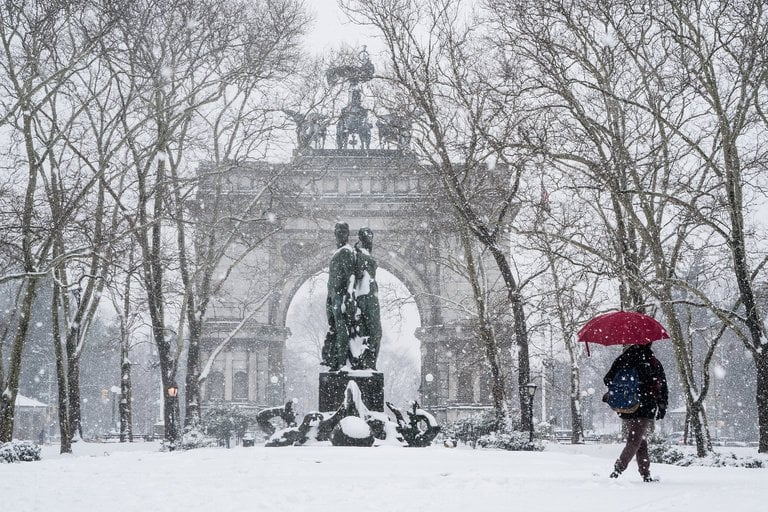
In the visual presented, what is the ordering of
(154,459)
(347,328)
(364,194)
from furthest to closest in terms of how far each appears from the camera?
(364,194)
(347,328)
(154,459)

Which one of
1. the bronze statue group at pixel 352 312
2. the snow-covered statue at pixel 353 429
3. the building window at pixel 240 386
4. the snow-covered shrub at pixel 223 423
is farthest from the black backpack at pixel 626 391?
the building window at pixel 240 386

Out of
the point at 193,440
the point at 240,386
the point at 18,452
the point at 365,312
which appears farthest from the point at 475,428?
the point at 240,386

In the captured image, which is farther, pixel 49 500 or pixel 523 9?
pixel 523 9

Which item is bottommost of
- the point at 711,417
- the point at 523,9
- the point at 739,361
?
the point at 711,417

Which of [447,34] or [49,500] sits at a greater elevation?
[447,34]

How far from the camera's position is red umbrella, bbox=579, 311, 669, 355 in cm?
836

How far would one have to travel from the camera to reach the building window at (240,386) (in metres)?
41.5

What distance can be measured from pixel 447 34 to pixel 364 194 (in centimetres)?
2300

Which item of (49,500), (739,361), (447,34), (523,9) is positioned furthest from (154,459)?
(739,361)

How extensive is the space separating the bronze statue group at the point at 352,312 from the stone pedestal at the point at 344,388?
19 cm

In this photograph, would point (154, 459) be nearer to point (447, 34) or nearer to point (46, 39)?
point (46, 39)

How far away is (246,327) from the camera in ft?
135

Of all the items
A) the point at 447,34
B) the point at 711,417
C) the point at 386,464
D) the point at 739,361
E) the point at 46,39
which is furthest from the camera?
the point at 711,417

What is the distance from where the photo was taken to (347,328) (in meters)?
13.5
